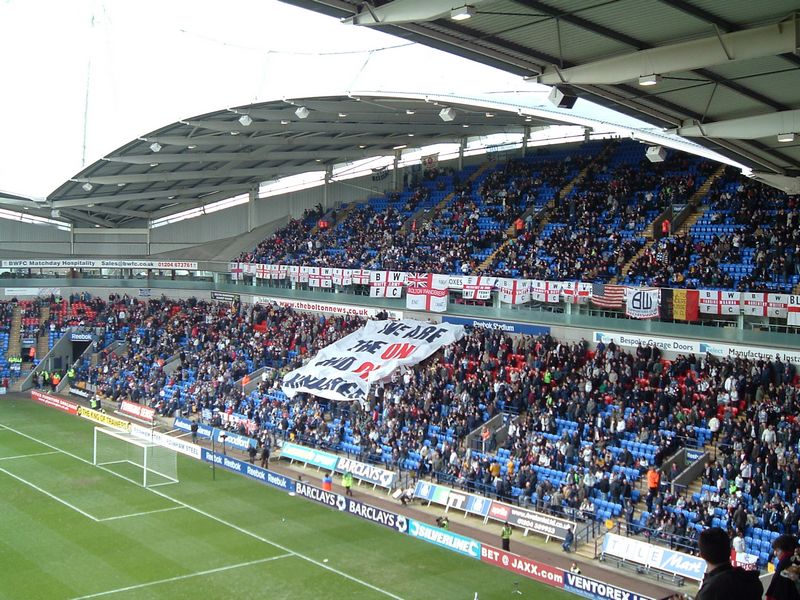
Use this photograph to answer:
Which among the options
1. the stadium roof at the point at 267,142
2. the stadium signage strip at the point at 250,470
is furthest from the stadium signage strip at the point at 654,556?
the stadium signage strip at the point at 250,470

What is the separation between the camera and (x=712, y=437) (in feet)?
84.3

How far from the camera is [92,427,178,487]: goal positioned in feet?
100

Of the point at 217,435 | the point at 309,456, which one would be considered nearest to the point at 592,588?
the point at 309,456

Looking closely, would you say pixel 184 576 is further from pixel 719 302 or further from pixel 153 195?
pixel 153 195

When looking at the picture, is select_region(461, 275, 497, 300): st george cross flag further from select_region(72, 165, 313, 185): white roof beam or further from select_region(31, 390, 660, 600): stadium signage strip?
select_region(72, 165, 313, 185): white roof beam

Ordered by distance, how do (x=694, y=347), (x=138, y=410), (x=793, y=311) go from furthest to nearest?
(x=138, y=410), (x=694, y=347), (x=793, y=311)

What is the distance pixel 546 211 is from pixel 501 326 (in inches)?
296

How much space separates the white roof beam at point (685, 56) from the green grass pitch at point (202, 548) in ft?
37.7

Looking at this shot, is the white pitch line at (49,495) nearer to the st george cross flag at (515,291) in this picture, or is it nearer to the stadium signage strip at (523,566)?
the stadium signage strip at (523,566)

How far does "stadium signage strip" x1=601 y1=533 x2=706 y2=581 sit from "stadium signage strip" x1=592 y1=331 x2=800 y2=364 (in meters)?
8.39

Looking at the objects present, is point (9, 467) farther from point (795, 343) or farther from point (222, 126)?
point (795, 343)

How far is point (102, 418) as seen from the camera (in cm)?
3850

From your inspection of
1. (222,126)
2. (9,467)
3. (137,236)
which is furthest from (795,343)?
(137,236)

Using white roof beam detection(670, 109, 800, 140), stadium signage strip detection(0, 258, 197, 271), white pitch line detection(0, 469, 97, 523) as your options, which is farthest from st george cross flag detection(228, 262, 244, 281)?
white roof beam detection(670, 109, 800, 140)
